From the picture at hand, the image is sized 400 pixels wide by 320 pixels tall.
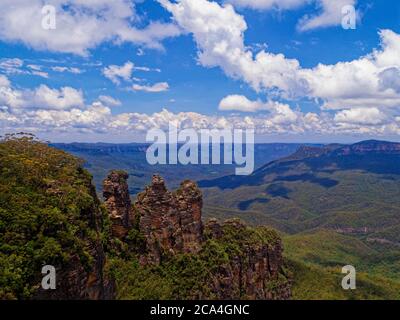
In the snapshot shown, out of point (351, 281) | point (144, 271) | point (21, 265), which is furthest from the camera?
point (351, 281)

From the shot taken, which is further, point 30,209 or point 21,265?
point 30,209

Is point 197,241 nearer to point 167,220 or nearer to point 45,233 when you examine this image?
point 167,220

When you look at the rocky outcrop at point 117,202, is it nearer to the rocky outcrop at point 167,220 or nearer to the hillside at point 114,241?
the hillside at point 114,241

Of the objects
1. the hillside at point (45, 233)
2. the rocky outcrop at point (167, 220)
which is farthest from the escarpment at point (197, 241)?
the hillside at point (45, 233)

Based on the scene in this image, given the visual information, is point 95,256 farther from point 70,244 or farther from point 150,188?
point 150,188

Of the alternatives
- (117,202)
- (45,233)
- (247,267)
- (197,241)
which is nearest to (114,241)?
(117,202)

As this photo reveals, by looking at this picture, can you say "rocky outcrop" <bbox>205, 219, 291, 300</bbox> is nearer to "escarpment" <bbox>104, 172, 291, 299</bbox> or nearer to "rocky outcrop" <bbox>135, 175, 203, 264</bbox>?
"escarpment" <bbox>104, 172, 291, 299</bbox>

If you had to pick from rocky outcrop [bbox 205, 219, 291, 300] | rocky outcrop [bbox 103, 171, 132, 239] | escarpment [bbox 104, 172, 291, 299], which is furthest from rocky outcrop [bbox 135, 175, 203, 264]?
rocky outcrop [bbox 205, 219, 291, 300]
